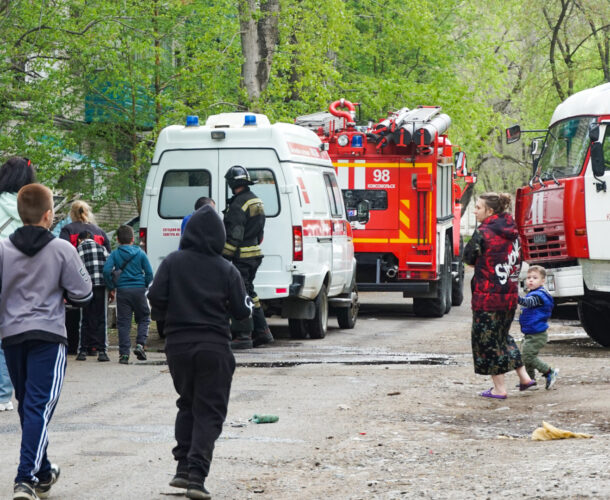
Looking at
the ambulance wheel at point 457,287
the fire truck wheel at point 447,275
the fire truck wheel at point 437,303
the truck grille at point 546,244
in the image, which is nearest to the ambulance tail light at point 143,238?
the truck grille at point 546,244

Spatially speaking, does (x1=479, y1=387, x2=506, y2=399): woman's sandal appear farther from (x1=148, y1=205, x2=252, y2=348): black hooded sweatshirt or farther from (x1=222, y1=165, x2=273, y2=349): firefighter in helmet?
(x1=148, y1=205, x2=252, y2=348): black hooded sweatshirt

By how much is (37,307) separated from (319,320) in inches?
364

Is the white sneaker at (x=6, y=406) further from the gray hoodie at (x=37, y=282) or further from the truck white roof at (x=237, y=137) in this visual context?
the truck white roof at (x=237, y=137)

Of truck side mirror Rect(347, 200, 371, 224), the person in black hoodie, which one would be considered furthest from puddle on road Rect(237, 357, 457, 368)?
the person in black hoodie

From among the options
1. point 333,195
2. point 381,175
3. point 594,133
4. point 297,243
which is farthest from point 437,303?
point 594,133

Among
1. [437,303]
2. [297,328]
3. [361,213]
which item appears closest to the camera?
[297,328]

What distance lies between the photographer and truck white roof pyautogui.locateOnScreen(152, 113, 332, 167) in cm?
1406

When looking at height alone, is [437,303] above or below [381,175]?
below

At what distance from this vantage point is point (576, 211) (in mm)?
13562

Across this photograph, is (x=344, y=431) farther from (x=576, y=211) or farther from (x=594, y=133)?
(x=594, y=133)

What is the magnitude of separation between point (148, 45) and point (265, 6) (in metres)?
3.72

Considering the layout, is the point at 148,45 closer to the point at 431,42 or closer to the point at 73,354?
the point at 73,354

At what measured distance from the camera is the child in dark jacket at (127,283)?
1273 cm

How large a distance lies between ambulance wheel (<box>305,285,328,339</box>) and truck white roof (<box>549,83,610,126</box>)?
3724mm
